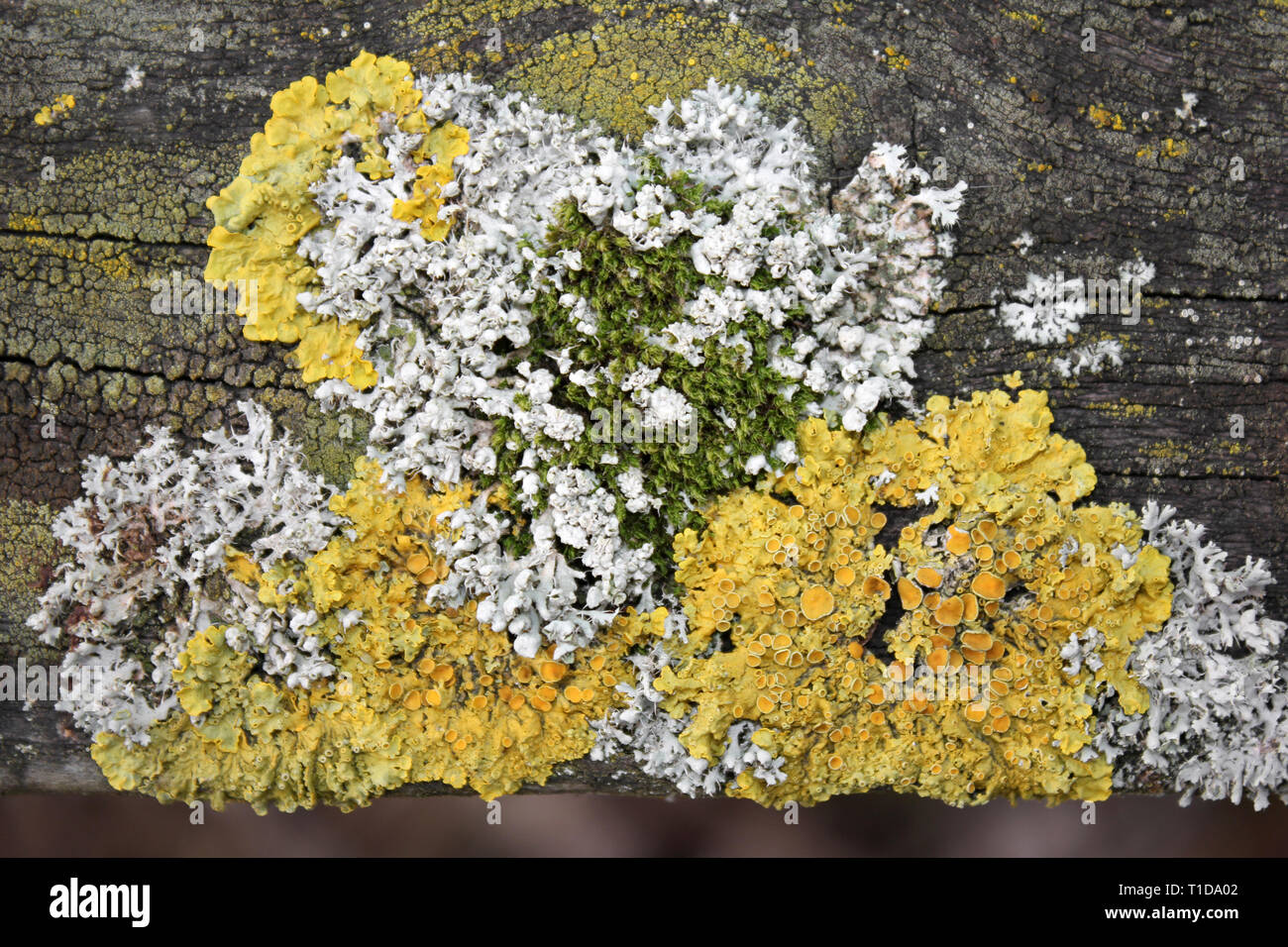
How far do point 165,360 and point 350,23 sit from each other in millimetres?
946

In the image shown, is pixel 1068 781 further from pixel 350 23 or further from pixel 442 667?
pixel 350 23

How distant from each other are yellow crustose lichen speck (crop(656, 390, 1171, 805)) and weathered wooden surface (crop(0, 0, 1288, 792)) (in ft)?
0.61

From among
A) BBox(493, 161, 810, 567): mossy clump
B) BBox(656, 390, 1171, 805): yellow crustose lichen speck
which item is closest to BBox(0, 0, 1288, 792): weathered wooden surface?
BBox(656, 390, 1171, 805): yellow crustose lichen speck

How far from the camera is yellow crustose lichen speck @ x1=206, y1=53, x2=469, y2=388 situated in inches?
82.5

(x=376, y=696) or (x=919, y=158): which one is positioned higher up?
(x=919, y=158)

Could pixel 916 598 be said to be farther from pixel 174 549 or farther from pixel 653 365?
pixel 174 549

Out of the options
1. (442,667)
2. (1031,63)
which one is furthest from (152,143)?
(1031,63)

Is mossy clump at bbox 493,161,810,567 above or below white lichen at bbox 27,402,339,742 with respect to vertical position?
above

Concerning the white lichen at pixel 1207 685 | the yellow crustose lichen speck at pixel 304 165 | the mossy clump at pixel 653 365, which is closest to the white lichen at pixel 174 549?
the yellow crustose lichen speck at pixel 304 165

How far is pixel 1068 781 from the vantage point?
2.26 metres

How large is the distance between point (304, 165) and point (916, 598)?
179cm

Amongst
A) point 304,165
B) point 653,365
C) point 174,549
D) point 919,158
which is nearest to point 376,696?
point 174,549

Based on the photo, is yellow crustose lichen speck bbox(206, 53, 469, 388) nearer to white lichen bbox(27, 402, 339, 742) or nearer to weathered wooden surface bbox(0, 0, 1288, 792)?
weathered wooden surface bbox(0, 0, 1288, 792)

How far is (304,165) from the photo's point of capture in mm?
2113
